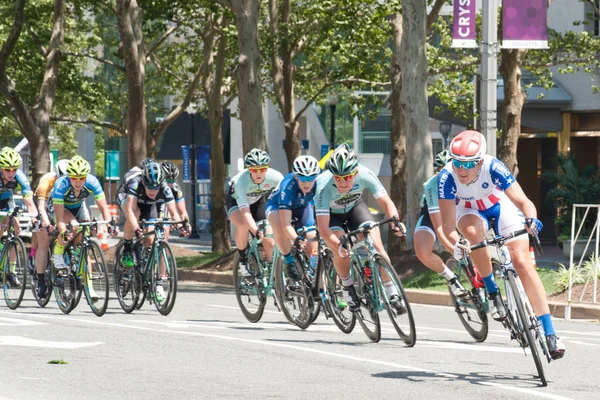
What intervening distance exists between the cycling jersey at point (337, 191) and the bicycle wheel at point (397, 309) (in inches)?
33.8

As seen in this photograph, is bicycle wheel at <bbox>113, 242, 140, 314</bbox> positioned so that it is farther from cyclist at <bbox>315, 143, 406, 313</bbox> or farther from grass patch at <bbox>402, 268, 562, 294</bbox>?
grass patch at <bbox>402, 268, 562, 294</bbox>

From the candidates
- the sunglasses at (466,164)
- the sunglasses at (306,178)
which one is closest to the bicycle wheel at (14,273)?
the sunglasses at (306,178)

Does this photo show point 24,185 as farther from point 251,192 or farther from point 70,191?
point 251,192

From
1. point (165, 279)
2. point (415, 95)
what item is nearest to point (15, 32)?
point (415, 95)

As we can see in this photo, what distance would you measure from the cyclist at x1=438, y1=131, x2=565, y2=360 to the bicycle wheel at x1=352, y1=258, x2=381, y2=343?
1.59 metres

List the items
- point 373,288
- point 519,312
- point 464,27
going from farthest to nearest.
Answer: point 464,27, point 373,288, point 519,312

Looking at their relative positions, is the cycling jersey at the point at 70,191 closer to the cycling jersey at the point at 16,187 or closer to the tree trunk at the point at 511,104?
the cycling jersey at the point at 16,187

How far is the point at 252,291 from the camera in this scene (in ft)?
49.4

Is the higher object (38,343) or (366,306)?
(366,306)

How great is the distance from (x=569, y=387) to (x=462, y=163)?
1.85 metres

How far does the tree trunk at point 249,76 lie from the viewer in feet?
82.2

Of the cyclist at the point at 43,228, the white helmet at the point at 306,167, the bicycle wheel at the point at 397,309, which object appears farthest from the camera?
the cyclist at the point at 43,228

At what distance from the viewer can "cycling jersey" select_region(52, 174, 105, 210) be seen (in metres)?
15.8

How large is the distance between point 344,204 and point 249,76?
41.9 feet
